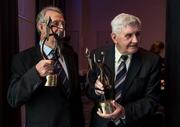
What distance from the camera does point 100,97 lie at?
85.8 inches

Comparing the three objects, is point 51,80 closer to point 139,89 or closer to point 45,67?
point 45,67

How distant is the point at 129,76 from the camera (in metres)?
2.29

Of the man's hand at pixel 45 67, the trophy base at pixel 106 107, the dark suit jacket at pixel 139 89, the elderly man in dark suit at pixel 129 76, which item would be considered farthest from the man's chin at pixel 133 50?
the man's hand at pixel 45 67

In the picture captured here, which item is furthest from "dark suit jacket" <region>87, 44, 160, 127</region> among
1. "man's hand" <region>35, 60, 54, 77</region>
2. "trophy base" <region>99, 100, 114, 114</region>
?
"man's hand" <region>35, 60, 54, 77</region>

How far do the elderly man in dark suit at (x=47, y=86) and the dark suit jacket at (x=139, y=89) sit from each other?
154 mm

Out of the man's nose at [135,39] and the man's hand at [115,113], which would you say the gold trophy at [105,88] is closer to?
the man's hand at [115,113]

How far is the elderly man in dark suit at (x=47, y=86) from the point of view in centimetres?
206

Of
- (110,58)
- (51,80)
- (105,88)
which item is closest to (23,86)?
(51,80)

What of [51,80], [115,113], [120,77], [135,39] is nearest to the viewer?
[51,80]

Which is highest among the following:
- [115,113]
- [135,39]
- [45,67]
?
[135,39]

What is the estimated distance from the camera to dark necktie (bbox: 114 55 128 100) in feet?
7.41

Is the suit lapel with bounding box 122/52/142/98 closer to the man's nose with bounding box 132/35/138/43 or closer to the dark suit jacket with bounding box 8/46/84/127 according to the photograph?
the man's nose with bounding box 132/35/138/43

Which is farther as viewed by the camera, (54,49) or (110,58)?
(110,58)

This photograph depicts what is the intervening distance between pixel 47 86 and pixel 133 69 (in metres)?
0.53
